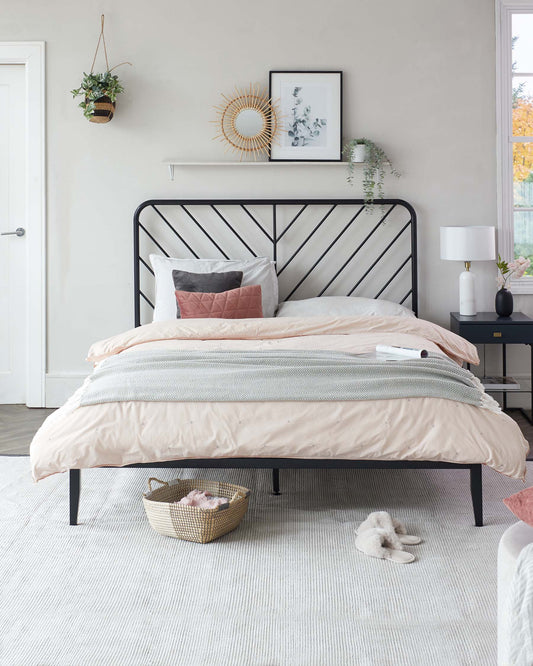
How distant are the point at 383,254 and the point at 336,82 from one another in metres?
1.07

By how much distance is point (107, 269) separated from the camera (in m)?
4.65

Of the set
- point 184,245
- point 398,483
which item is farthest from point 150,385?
point 184,245

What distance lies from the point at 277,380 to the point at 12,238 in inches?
106

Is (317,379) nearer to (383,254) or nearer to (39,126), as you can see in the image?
(383,254)

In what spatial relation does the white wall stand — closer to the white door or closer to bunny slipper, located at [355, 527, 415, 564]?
the white door

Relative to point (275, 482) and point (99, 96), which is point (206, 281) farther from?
point (275, 482)

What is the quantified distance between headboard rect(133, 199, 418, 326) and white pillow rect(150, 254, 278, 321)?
0.27 m

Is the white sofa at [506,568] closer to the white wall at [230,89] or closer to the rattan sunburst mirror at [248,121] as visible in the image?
the white wall at [230,89]

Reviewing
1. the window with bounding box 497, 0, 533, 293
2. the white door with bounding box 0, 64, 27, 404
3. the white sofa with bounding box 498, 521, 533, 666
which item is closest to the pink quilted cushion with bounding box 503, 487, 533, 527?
the white sofa with bounding box 498, 521, 533, 666

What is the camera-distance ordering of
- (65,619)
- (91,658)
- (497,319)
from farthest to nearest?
(497,319) < (65,619) < (91,658)

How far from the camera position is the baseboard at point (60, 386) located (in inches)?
184

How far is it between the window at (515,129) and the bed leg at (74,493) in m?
3.03

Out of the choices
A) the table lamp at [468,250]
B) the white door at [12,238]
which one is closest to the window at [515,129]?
the table lamp at [468,250]

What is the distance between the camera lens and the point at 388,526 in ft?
8.47
